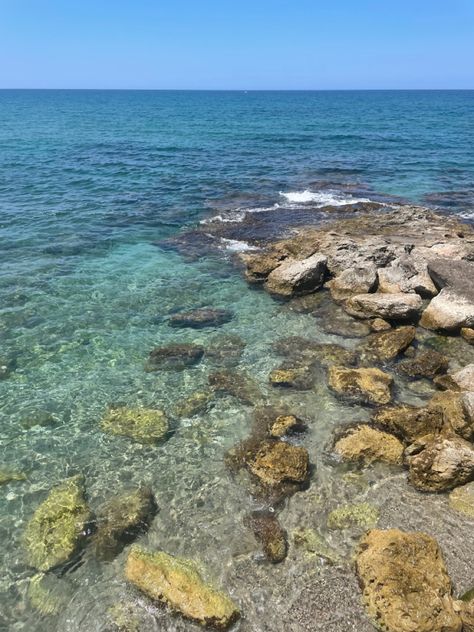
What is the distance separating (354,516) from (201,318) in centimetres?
948

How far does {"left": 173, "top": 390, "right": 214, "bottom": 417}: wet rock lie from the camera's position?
1273cm

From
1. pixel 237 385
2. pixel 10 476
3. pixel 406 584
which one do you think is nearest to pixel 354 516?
pixel 406 584

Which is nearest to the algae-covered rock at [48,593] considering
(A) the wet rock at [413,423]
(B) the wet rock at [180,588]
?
(B) the wet rock at [180,588]

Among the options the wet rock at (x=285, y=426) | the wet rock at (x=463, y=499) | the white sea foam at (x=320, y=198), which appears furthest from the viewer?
the white sea foam at (x=320, y=198)

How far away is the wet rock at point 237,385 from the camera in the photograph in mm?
13289

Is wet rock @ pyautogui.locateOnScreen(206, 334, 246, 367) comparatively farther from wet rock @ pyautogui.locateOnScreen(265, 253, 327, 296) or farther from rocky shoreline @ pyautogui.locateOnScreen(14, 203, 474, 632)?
wet rock @ pyautogui.locateOnScreen(265, 253, 327, 296)

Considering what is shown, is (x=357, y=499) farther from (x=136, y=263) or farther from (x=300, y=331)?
(x=136, y=263)

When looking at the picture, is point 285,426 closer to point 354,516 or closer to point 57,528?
point 354,516

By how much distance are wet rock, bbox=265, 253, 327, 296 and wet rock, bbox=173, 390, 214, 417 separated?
7.09m

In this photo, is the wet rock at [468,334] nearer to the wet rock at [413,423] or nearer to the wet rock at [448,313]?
the wet rock at [448,313]

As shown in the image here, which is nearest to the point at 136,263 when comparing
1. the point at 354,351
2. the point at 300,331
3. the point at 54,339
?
the point at 54,339

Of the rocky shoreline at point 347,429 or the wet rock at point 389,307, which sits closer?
the rocky shoreline at point 347,429

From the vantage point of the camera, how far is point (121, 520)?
9570mm

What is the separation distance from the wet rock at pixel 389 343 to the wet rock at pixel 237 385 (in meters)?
4.05
